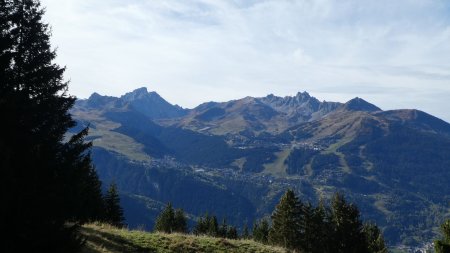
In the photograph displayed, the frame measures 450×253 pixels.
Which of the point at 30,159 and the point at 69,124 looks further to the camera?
the point at 69,124

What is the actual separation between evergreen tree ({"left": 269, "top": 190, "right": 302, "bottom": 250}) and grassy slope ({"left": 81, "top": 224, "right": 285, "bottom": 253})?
44.5 m

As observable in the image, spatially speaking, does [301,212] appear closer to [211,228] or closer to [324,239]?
[324,239]

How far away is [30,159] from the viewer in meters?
14.0

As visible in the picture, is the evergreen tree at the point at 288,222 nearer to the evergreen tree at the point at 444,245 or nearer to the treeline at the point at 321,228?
the treeline at the point at 321,228

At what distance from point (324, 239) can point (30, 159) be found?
56.7 metres

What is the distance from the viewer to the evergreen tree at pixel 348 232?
60500mm

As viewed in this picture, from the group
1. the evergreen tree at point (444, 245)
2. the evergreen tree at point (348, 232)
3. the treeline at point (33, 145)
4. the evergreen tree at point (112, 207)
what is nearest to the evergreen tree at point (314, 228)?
the evergreen tree at point (348, 232)

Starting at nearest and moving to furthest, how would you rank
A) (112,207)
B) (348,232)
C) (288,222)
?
(348,232)
(288,222)
(112,207)

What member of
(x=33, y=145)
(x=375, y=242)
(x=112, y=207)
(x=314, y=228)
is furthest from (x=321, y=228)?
(x=33, y=145)

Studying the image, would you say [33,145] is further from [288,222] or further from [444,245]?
[288,222]

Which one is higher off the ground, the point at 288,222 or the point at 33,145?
the point at 33,145

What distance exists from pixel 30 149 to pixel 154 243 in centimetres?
1357

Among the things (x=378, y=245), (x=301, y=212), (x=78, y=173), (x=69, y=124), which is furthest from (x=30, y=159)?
(x=378, y=245)

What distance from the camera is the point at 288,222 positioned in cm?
7456
